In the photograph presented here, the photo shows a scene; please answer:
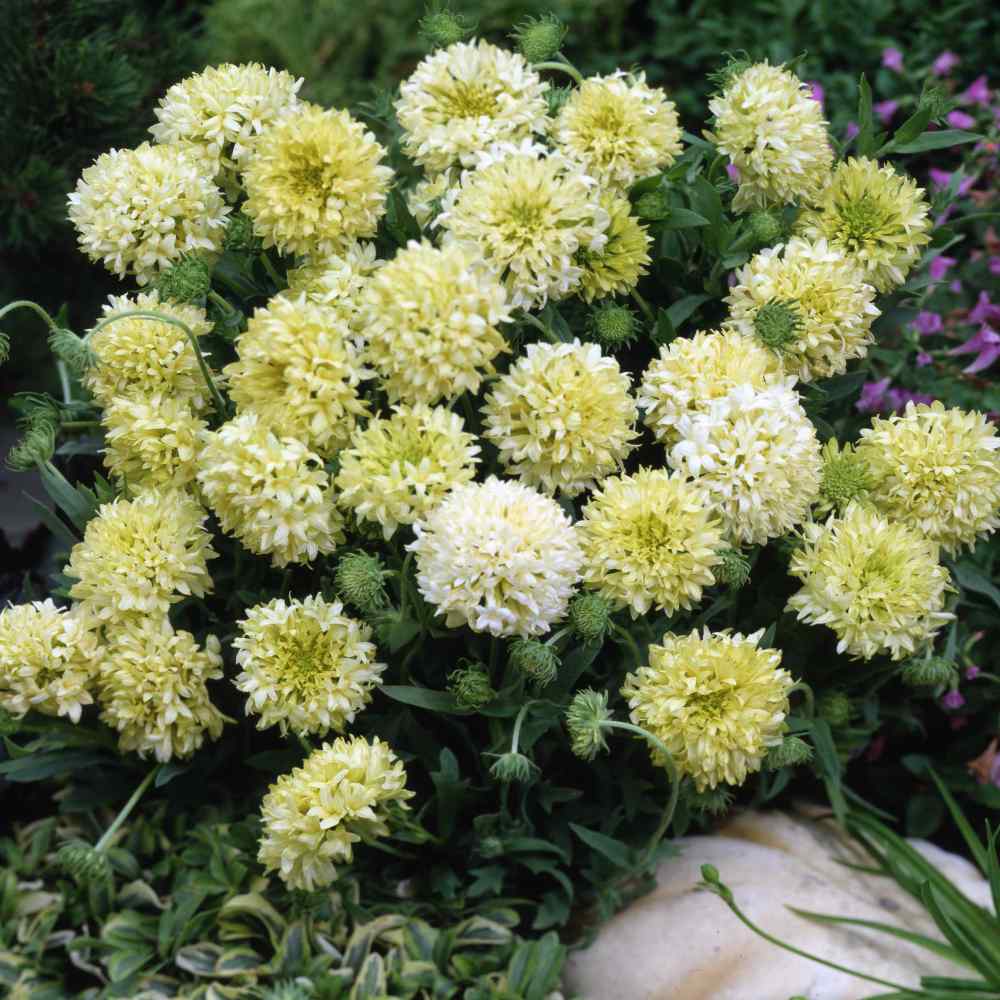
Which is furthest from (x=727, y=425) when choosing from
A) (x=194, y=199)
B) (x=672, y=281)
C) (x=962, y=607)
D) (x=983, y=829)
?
(x=983, y=829)

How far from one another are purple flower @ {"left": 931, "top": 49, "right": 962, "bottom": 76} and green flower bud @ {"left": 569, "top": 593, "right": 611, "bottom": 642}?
2.44 meters

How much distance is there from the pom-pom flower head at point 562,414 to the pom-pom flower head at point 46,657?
0.65m

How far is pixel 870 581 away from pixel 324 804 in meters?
0.76

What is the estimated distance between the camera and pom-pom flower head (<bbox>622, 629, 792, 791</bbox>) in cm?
157

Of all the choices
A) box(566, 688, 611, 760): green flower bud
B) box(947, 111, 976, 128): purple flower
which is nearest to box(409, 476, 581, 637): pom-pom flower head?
box(566, 688, 611, 760): green flower bud

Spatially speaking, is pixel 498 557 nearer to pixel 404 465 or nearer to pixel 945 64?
pixel 404 465

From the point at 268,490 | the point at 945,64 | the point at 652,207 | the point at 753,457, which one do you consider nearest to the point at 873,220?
the point at 652,207

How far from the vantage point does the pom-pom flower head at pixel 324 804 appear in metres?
1.56

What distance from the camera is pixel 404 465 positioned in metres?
1.50

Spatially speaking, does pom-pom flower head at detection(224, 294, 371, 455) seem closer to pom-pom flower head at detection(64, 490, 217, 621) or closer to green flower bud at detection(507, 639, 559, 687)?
pom-pom flower head at detection(64, 490, 217, 621)

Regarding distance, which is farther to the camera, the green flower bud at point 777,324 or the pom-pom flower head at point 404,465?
the green flower bud at point 777,324

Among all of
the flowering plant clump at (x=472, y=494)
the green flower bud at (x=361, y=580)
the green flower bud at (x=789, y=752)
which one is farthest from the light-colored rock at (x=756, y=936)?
the green flower bud at (x=361, y=580)

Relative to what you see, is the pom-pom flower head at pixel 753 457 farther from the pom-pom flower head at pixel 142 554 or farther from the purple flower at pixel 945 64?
the purple flower at pixel 945 64

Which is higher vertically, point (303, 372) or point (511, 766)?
point (303, 372)
